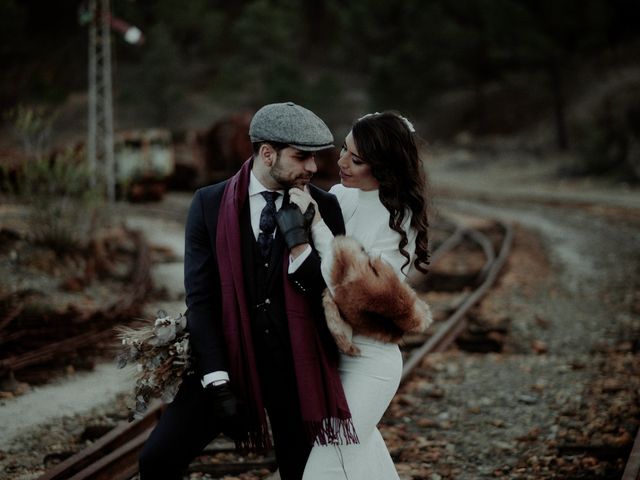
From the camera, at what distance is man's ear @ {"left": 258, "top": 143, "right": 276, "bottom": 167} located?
296cm

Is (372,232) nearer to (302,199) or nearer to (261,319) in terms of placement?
(302,199)

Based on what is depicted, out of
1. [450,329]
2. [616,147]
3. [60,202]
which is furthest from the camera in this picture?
[616,147]

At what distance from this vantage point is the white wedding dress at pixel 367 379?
289cm

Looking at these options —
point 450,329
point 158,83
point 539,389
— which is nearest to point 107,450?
A: point 539,389

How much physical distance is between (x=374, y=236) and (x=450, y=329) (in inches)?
195

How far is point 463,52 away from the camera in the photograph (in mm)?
38656

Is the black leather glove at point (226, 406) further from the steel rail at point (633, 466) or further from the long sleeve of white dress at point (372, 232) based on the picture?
the steel rail at point (633, 466)

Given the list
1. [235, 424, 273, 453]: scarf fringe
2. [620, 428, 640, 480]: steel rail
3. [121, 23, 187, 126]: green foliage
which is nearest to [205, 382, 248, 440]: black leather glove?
[235, 424, 273, 453]: scarf fringe

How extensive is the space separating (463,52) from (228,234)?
124ft

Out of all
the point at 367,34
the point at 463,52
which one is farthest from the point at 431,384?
the point at 367,34

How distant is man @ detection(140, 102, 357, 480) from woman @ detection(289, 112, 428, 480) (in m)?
0.07

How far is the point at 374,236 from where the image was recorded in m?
3.02

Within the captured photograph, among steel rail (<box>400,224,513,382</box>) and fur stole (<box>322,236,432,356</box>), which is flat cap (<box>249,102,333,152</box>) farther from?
steel rail (<box>400,224,513,382</box>)

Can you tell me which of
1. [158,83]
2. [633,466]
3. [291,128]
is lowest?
[633,466]
